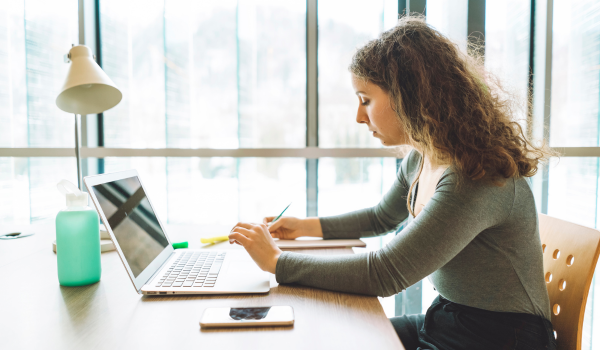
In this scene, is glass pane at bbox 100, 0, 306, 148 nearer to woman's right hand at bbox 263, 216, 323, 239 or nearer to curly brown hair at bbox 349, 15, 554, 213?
woman's right hand at bbox 263, 216, 323, 239

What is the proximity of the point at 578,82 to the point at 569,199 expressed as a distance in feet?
1.96

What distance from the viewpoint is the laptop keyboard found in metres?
0.75

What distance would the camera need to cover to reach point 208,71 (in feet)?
6.43

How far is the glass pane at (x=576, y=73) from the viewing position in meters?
1.81

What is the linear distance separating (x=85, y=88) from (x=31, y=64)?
1.42 m

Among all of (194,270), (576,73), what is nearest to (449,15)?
(576,73)

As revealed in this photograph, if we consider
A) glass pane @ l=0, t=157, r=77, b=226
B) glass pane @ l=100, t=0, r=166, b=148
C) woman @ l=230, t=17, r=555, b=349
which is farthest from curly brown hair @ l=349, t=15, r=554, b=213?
glass pane @ l=0, t=157, r=77, b=226

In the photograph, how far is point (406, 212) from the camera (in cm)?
121

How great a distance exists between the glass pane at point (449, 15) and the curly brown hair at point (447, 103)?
106 centimetres

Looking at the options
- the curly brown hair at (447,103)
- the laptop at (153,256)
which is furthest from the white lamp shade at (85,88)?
the curly brown hair at (447,103)

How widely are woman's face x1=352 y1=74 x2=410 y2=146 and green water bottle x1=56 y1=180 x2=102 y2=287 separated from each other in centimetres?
69

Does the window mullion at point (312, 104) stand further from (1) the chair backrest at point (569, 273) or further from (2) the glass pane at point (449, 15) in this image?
(1) the chair backrest at point (569, 273)

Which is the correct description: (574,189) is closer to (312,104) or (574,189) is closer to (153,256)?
(312,104)

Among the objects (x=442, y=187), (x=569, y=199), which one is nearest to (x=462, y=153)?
(x=442, y=187)
